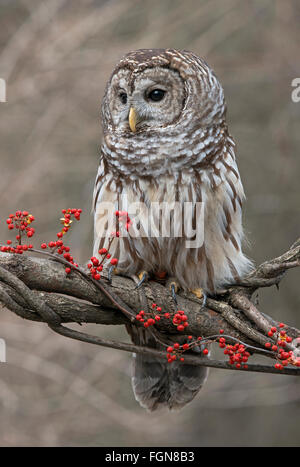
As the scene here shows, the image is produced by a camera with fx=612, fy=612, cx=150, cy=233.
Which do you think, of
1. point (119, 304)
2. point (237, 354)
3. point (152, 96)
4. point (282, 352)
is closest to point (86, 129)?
point (152, 96)

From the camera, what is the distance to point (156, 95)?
10.5 feet

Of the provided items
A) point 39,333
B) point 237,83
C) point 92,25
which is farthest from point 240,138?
point 39,333

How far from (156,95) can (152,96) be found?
0.02 meters

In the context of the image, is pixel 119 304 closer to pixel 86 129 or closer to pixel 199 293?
pixel 199 293

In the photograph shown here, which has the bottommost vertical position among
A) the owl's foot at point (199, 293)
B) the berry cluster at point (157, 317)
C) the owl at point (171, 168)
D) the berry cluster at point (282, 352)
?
the berry cluster at point (282, 352)

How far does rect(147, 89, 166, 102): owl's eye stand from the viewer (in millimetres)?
3193

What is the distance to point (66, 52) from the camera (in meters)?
5.45

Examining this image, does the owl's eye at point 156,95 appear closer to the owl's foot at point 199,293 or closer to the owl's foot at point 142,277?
the owl's foot at point 142,277

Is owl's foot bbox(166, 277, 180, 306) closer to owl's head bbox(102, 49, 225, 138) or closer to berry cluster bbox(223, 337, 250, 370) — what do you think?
berry cluster bbox(223, 337, 250, 370)

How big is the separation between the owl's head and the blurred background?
2348mm

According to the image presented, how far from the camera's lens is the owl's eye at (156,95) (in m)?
3.19

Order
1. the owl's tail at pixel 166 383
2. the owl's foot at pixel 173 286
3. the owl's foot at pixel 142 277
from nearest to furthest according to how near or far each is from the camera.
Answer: the owl's foot at pixel 142 277 → the owl's foot at pixel 173 286 → the owl's tail at pixel 166 383

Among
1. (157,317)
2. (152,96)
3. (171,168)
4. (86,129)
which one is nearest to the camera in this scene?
(157,317)

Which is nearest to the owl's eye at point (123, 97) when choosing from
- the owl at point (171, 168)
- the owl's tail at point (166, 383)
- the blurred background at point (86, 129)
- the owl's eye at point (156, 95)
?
the owl at point (171, 168)
